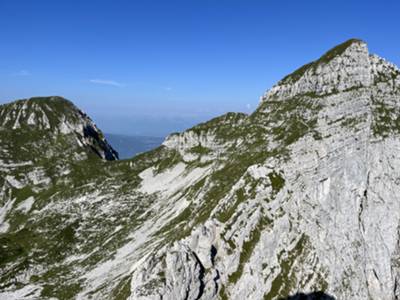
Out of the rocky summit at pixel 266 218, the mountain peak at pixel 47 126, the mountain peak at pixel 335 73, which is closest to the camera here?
the rocky summit at pixel 266 218

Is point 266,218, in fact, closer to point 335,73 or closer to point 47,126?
point 335,73

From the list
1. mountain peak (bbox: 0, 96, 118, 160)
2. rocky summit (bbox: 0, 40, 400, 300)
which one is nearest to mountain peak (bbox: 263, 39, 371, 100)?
rocky summit (bbox: 0, 40, 400, 300)

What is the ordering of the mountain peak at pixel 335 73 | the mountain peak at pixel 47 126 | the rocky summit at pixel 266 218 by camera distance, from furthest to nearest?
the mountain peak at pixel 47 126, the mountain peak at pixel 335 73, the rocky summit at pixel 266 218

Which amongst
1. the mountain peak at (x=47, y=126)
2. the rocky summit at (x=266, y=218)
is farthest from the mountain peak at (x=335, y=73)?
the mountain peak at (x=47, y=126)

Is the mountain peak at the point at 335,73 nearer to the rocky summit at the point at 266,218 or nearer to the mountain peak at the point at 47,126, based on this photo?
the rocky summit at the point at 266,218

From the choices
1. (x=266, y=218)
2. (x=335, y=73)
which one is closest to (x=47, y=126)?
(x=335, y=73)

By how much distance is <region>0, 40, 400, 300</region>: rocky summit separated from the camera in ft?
232

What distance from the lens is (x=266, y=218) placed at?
251ft

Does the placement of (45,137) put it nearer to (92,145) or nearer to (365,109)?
(92,145)

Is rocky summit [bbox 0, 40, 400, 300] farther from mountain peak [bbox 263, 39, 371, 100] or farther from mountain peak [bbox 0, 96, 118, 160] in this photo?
mountain peak [bbox 0, 96, 118, 160]

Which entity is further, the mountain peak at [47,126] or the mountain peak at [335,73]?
the mountain peak at [47,126]

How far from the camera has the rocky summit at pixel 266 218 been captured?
70.8 m

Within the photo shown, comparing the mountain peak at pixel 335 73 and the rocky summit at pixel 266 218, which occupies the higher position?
the mountain peak at pixel 335 73

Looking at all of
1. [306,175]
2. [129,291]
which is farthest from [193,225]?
[306,175]
